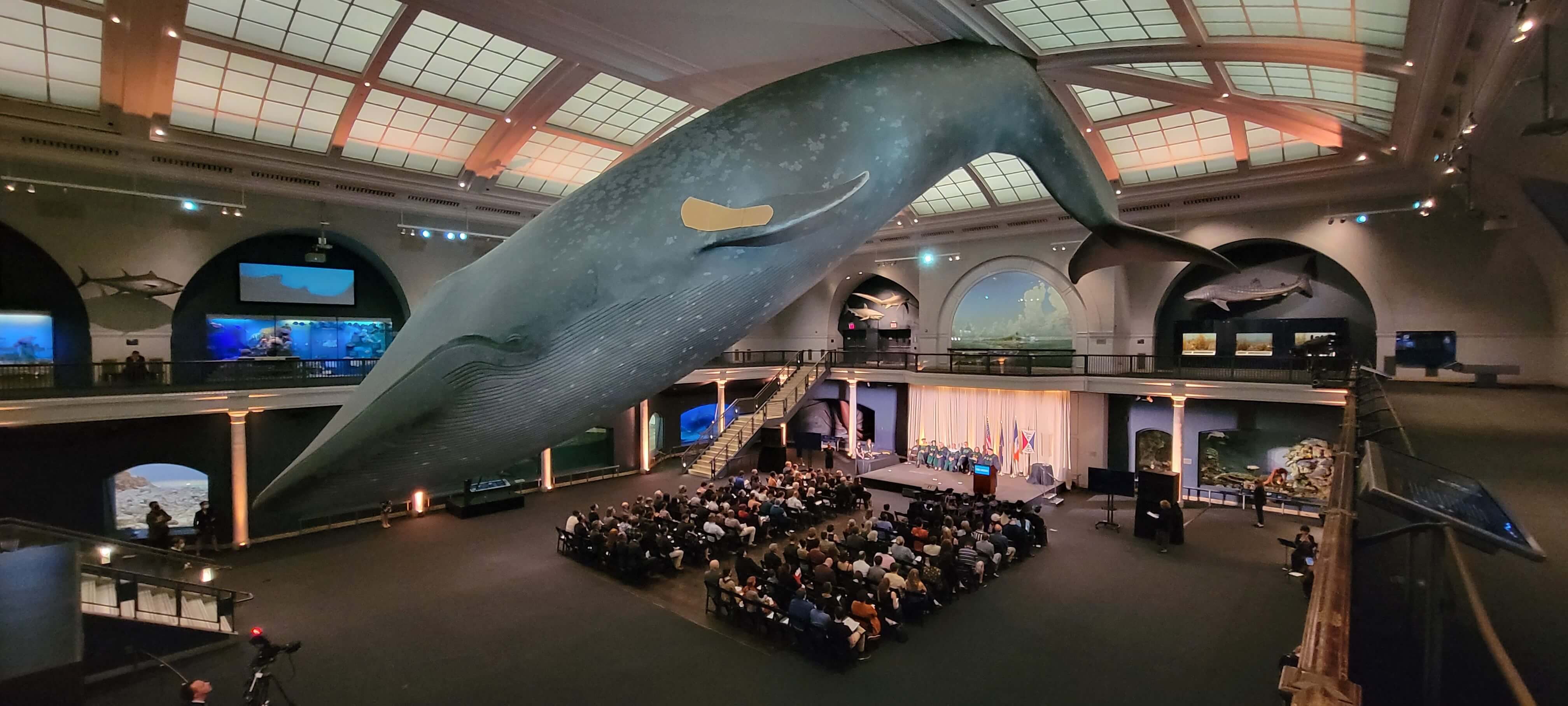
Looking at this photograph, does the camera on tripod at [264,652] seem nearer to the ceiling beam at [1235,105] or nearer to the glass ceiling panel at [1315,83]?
the ceiling beam at [1235,105]

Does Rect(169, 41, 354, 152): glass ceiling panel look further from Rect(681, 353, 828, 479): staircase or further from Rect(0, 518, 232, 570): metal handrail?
Rect(681, 353, 828, 479): staircase

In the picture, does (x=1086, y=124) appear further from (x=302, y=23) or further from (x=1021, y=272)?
(x=302, y=23)

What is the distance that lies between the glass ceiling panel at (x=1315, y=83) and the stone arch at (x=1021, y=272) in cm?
703

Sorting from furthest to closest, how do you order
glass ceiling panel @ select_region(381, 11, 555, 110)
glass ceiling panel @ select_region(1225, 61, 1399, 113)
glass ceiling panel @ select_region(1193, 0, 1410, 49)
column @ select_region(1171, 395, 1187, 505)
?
column @ select_region(1171, 395, 1187, 505)
glass ceiling panel @ select_region(381, 11, 555, 110)
glass ceiling panel @ select_region(1225, 61, 1399, 113)
glass ceiling panel @ select_region(1193, 0, 1410, 49)

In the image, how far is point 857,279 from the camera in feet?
88.3

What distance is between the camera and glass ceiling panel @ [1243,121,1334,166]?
14.9m

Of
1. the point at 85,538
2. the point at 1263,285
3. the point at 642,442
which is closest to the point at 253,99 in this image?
the point at 85,538

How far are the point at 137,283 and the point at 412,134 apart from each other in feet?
21.3

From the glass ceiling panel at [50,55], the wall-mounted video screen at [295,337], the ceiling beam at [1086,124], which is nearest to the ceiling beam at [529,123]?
the wall-mounted video screen at [295,337]

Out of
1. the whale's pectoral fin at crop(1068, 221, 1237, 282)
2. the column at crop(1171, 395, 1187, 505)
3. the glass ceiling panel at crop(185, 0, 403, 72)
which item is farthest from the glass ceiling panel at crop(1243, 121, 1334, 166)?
the glass ceiling panel at crop(185, 0, 403, 72)

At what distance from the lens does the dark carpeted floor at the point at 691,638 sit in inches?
281

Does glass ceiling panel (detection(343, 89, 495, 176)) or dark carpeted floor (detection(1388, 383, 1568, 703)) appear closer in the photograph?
dark carpeted floor (detection(1388, 383, 1568, 703))

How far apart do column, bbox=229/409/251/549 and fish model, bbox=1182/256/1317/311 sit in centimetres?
2349

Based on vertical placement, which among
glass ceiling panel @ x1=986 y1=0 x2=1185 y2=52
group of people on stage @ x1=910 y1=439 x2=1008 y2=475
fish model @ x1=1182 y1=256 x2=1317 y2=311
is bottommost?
group of people on stage @ x1=910 y1=439 x2=1008 y2=475
